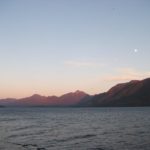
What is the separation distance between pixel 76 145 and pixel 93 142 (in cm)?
358

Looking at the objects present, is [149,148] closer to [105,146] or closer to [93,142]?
[105,146]

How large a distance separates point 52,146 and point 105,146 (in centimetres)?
715

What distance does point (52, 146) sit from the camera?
39.3 meters

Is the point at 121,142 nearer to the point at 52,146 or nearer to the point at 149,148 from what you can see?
the point at 149,148

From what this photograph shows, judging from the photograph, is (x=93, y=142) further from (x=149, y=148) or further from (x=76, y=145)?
(x=149, y=148)

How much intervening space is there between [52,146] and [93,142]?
6.54 metres

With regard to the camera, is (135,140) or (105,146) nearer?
(105,146)

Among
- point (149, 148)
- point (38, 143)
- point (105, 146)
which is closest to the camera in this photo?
point (149, 148)

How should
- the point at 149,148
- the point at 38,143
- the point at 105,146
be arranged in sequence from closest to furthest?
1. the point at 149,148
2. the point at 105,146
3. the point at 38,143

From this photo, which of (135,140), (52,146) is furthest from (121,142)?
(52,146)

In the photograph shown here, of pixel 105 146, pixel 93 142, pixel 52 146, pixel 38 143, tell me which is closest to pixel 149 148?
pixel 105 146

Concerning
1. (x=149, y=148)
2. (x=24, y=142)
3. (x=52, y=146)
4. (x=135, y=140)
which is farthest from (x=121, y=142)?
(x=24, y=142)

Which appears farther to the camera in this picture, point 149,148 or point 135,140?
point 135,140

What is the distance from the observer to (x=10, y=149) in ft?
120
